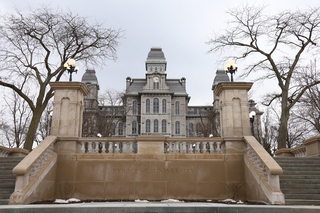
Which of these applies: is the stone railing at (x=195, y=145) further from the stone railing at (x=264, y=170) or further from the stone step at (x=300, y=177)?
the stone step at (x=300, y=177)

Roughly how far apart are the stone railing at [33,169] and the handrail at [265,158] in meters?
7.32

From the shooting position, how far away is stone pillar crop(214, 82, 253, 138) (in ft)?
39.1

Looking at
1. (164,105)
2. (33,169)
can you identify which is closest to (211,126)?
(164,105)

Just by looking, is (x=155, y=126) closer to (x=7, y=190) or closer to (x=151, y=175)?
(x=151, y=175)

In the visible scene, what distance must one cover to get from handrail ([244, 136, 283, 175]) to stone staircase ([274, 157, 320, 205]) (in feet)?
2.98

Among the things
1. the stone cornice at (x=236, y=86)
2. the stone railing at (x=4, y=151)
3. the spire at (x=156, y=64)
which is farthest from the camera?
the spire at (x=156, y=64)

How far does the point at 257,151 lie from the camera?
33.6 feet

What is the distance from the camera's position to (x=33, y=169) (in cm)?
961

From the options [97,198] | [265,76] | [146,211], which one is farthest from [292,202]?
[265,76]

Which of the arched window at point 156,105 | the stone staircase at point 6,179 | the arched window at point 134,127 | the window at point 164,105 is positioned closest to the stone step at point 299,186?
the stone staircase at point 6,179

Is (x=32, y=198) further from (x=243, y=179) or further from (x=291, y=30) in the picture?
(x=291, y=30)

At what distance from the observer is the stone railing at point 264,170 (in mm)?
8684

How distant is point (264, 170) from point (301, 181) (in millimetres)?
1477

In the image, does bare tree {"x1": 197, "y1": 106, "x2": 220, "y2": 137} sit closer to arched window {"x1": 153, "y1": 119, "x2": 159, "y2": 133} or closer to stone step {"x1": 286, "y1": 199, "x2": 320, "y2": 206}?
arched window {"x1": 153, "y1": 119, "x2": 159, "y2": 133}
